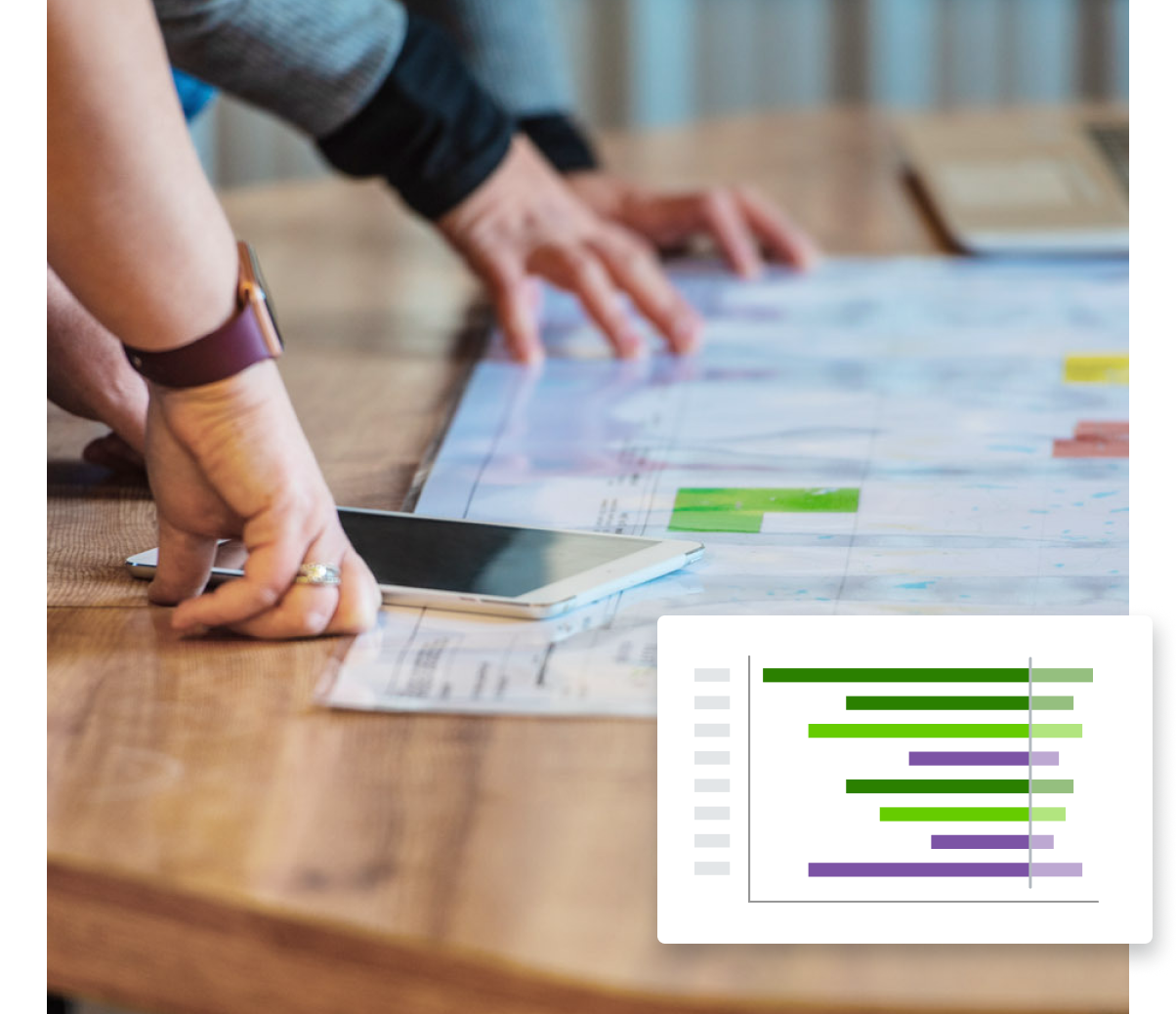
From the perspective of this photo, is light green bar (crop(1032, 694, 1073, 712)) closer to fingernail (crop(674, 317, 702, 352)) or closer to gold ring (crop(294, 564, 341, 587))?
gold ring (crop(294, 564, 341, 587))

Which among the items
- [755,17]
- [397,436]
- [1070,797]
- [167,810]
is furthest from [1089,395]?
[755,17]

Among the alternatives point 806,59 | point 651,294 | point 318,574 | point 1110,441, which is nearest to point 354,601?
A: point 318,574

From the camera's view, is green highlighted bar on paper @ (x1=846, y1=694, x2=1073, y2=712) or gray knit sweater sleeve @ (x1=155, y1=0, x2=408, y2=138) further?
gray knit sweater sleeve @ (x1=155, y1=0, x2=408, y2=138)

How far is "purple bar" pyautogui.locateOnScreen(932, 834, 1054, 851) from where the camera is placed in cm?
39

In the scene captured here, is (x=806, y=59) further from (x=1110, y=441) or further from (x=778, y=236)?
(x=1110, y=441)

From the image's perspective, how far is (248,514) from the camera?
57 cm

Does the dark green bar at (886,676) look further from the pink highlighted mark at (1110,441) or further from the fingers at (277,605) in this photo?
the pink highlighted mark at (1110,441)

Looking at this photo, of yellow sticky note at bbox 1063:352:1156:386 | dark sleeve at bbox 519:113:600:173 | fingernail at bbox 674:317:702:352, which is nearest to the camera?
yellow sticky note at bbox 1063:352:1156:386

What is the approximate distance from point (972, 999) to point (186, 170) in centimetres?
40

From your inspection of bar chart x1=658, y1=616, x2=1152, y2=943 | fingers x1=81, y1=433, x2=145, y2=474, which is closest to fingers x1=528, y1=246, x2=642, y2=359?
fingers x1=81, y1=433, x2=145, y2=474

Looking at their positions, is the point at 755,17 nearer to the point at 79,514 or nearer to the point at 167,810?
the point at 79,514

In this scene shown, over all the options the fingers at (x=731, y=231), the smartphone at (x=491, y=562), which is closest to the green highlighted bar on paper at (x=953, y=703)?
the smartphone at (x=491, y=562)

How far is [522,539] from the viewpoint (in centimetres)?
63

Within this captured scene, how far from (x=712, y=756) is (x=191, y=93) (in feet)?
2.60
